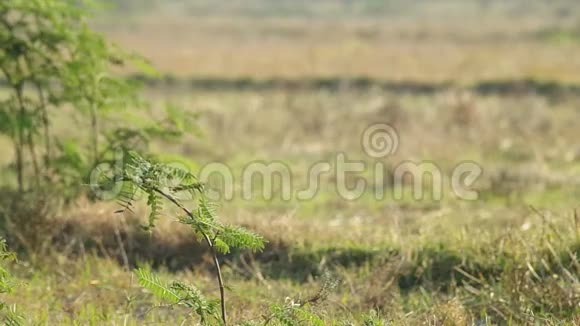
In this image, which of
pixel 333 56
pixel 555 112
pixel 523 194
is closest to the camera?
pixel 523 194

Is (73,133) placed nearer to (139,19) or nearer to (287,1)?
(139,19)

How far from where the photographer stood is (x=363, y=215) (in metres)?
8.58

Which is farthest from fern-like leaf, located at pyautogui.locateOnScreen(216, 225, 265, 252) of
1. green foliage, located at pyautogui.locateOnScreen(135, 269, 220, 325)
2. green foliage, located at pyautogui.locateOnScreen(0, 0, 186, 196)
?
green foliage, located at pyautogui.locateOnScreen(0, 0, 186, 196)

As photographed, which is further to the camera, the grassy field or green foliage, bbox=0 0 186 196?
green foliage, bbox=0 0 186 196

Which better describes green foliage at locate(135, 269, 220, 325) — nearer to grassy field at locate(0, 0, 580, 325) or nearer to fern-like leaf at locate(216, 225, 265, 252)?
fern-like leaf at locate(216, 225, 265, 252)

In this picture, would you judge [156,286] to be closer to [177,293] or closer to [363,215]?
[177,293]

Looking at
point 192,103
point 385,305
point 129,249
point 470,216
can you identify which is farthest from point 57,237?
point 192,103

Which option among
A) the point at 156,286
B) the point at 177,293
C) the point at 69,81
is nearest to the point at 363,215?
the point at 69,81

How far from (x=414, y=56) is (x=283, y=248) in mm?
19225

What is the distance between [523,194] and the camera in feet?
31.3

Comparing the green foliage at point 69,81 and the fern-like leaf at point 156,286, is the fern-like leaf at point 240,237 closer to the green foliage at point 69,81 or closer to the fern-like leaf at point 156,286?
the fern-like leaf at point 156,286

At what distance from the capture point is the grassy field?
5137 mm

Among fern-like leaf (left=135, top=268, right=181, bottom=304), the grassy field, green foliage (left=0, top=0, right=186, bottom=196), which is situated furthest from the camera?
green foliage (left=0, top=0, right=186, bottom=196)

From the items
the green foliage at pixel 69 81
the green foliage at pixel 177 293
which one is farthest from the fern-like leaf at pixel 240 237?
the green foliage at pixel 69 81
